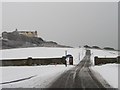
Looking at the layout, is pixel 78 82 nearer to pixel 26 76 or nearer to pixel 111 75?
pixel 26 76

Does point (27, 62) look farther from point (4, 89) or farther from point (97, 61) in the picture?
point (4, 89)

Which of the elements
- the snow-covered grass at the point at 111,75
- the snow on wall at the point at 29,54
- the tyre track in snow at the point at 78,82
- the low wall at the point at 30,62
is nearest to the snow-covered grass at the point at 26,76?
the tyre track in snow at the point at 78,82

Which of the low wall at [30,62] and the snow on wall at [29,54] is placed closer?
the low wall at [30,62]

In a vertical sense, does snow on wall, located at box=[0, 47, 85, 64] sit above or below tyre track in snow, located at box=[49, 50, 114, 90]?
below

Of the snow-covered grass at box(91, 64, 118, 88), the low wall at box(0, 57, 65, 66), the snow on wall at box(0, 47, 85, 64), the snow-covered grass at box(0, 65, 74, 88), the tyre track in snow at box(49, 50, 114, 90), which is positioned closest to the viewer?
the tyre track in snow at box(49, 50, 114, 90)

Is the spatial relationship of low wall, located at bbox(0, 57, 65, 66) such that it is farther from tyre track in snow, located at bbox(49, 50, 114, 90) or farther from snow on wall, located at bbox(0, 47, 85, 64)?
tyre track in snow, located at bbox(49, 50, 114, 90)

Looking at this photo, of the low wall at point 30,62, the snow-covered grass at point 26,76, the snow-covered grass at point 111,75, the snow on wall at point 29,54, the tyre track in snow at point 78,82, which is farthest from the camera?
the snow on wall at point 29,54

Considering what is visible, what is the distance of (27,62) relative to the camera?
47.7 meters

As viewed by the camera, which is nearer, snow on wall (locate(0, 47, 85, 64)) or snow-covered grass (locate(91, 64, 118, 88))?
snow-covered grass (locate(91, 64, 118, 88))

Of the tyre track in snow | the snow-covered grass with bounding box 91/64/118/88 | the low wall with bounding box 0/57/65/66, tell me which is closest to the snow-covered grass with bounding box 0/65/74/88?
the tyre track in snow

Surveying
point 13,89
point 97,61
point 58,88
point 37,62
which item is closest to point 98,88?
point 58,88

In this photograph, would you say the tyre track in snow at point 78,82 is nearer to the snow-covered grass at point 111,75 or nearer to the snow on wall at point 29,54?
the snow-covered grass at point 111,75

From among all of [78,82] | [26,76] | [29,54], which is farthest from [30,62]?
[78,82]

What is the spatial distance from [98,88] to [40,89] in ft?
10.6
